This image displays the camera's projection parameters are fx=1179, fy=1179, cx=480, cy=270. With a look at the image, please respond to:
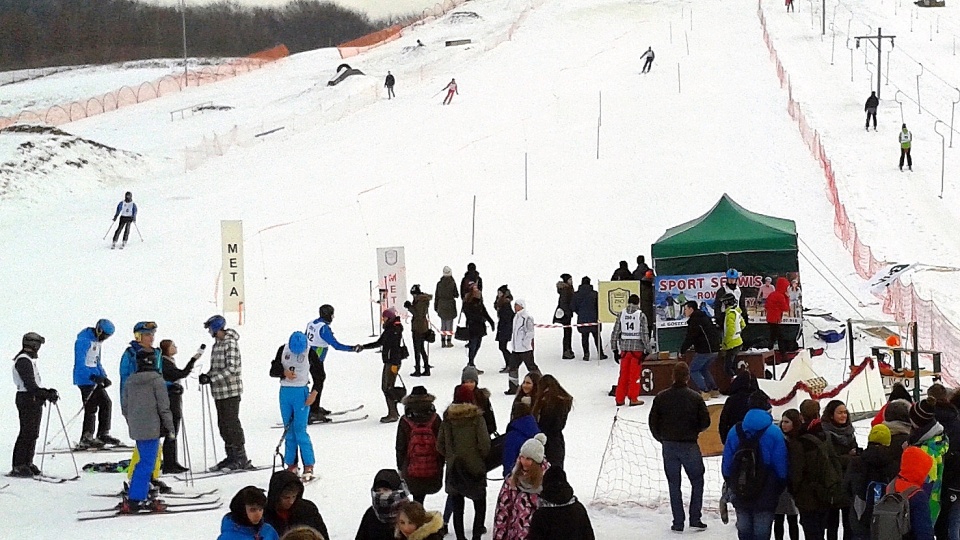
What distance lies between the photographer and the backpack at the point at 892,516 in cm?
729

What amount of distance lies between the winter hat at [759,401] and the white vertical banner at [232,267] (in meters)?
12.6

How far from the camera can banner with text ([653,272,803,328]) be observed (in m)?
17.0

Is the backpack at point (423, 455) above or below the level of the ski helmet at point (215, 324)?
below

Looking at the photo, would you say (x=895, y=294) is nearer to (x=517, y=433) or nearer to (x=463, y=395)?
(x=463, y=395)

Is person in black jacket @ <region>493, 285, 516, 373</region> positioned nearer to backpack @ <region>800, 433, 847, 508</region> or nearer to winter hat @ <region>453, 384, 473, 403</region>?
winter hat @ <region>453, 384, 473, 403</region>

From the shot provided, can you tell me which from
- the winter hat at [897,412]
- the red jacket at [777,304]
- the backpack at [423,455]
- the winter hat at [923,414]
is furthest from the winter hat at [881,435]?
the red jacket at [777,304]

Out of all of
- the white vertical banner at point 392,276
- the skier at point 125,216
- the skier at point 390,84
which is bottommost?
the white vertical banner at point 392,276

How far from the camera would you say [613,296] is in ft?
59.0

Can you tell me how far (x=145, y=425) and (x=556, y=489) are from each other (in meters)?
4.80

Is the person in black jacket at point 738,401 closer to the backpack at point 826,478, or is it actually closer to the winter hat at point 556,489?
the backpack at point 826,478

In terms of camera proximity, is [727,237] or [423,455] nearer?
[423,455]

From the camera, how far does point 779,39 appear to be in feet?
166

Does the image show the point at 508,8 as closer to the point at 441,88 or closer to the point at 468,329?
the point at 441,88

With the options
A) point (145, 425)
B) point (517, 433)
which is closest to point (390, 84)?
point (145, 425)
